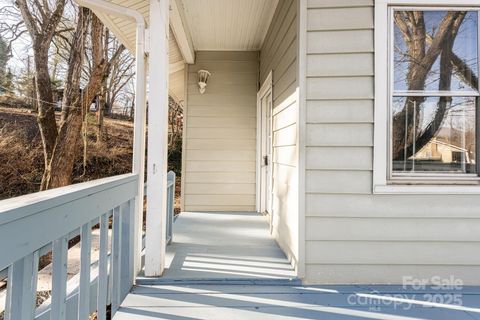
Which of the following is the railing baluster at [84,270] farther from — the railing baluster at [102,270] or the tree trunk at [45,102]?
the tree trunk at [45,102]

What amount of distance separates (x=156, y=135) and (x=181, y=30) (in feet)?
7.10

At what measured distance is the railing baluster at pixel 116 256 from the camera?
7.09 ft

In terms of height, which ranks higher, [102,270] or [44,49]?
[44,49]

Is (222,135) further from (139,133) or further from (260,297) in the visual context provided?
(260,297)

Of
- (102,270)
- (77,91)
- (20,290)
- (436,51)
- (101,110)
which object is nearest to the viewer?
(20,290)

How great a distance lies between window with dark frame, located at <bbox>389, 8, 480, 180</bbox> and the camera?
101 inches

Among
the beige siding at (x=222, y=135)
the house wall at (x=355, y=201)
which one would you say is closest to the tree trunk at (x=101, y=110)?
the beige siding at (x=222, y=135)

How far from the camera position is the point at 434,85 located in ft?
8.45

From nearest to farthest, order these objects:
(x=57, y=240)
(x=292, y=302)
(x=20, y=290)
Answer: (x=20, y=290) → (x=57, y=240) → (x=292, y=302)

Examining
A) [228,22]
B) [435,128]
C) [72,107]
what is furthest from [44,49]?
[435,128]

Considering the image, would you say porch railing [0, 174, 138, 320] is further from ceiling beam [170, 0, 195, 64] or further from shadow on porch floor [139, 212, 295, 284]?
ceiling beam [170, 0, 195, 64]

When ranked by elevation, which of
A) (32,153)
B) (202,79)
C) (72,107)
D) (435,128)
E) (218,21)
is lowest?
(32,153)

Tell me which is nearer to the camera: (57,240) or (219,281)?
(57,240)

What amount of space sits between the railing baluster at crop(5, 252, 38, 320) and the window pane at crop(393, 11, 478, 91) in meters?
2.54
